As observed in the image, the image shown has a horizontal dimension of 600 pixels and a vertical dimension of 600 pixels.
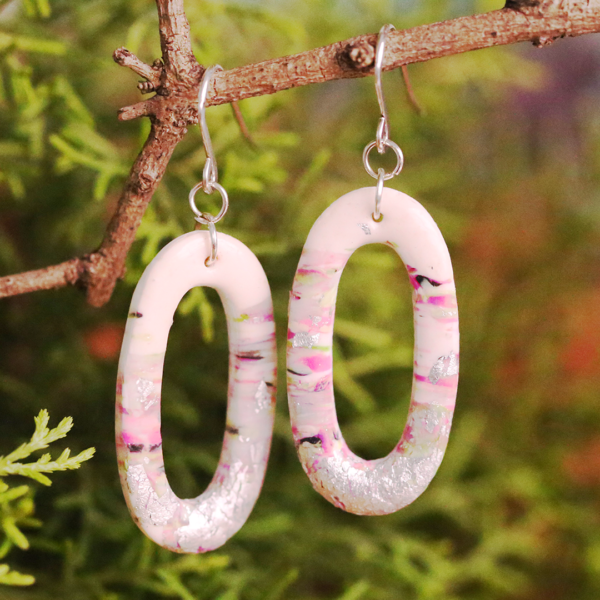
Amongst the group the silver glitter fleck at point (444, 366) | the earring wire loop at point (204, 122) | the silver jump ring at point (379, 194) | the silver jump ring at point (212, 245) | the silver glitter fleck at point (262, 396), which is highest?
the earring wire loop at point (204, 122)

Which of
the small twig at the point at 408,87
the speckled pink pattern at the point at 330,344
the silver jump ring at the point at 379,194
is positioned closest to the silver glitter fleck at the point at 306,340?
the speckled pink pattern at the point at 330,344

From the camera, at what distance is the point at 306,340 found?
19.1 inches

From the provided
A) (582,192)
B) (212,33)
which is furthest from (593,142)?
(212,33)

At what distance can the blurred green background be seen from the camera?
65 cm

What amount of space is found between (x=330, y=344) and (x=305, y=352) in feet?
0.07

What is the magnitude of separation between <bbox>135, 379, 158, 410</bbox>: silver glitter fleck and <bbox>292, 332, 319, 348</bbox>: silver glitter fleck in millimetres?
121

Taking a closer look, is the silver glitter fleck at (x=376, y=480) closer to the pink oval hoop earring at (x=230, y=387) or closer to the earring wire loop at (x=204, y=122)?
the pink oval hoop earring at (x=230, y=387)

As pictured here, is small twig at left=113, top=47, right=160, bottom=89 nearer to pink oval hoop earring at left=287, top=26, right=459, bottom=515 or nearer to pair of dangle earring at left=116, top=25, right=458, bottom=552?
pair of dangle earring at left=116, top=25, right=458, bottom=552

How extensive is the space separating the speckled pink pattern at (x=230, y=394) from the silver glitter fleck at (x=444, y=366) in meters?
0.14

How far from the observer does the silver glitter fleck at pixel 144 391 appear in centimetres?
47

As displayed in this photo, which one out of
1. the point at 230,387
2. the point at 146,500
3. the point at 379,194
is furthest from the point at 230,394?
the point at 379,194

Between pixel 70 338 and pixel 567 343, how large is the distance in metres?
0.82

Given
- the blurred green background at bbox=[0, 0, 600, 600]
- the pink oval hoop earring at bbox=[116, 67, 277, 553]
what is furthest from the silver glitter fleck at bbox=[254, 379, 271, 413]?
the blurred green background at bbox=[0, 0, 600, 600]

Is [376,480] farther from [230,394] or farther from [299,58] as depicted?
[299,58]
